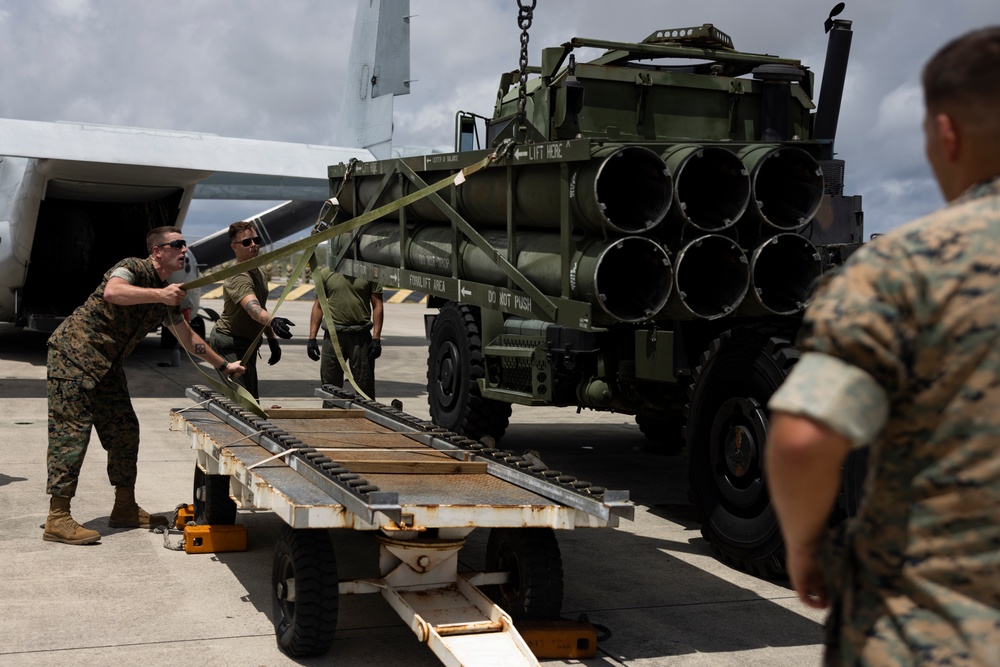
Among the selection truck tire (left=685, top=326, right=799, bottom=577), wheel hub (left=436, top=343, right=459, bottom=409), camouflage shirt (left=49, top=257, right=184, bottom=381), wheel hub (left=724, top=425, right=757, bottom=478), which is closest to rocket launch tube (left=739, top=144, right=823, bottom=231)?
truck tire (left=685, top=326, right=799, bottom=577)

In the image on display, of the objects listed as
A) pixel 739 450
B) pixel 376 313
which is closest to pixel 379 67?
pixel 376 313

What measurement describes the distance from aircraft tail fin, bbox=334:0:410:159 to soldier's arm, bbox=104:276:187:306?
1594 centimetres

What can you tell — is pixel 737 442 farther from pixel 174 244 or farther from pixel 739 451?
pixel 174 244

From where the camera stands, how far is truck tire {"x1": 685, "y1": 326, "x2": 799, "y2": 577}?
5910mm

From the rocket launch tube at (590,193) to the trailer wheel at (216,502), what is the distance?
234 centimetres

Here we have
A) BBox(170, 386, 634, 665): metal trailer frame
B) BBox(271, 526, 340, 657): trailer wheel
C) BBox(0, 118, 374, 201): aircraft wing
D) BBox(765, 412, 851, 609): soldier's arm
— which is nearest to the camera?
BBox(765, 412, 851, 609): soldier's arm

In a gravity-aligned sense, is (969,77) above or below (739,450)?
above

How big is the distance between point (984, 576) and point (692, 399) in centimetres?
458

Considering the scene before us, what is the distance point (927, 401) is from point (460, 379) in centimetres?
755

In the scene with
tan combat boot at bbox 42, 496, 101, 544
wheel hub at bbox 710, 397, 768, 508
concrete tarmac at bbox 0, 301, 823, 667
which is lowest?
concrete tarmac at bbox 0, 301, 823, 667

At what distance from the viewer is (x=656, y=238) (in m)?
5.98

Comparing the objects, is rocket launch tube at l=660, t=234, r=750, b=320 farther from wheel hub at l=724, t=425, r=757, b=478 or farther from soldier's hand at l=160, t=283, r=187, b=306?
soldier's hand at l=160, t=283, r=187, b=306

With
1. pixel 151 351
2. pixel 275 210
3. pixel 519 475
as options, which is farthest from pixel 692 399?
pixel 275 210

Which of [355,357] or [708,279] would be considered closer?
[708,279]
